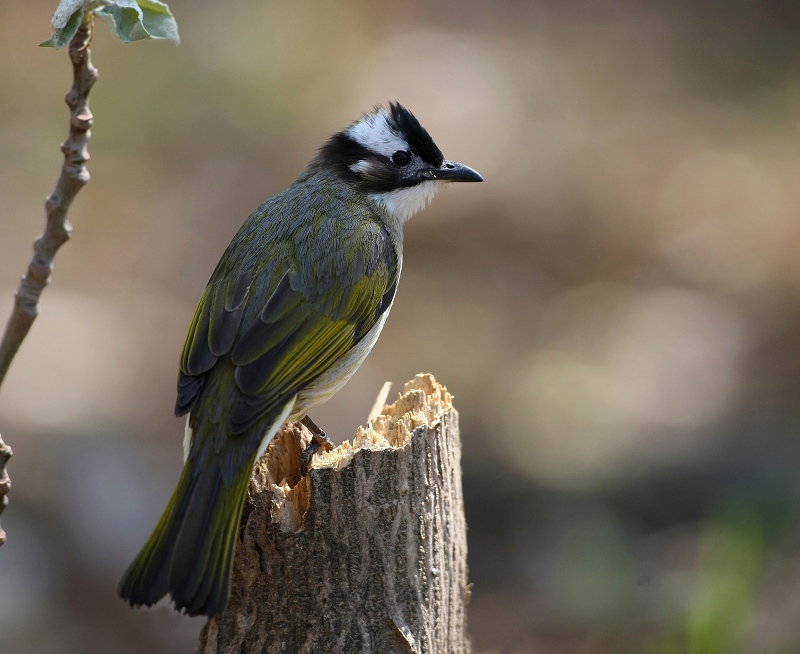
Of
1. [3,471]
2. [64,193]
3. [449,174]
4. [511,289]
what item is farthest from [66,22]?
[511,289]

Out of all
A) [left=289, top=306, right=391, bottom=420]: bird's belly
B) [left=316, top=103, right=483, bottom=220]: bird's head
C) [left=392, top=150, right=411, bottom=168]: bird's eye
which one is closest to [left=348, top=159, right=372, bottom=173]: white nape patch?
[left=316, top=103, right=483, bottom=220]: bird's head

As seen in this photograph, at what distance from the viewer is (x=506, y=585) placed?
6.11 m

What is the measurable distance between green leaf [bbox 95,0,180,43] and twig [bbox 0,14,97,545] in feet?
0.14

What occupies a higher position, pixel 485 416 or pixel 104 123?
pixel 104 123

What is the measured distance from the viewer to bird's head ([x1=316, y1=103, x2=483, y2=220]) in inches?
171

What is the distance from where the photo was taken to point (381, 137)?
439 cm

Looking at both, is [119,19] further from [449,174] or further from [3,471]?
[449,174]

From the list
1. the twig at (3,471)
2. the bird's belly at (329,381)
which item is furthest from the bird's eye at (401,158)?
the twig at (3,471)

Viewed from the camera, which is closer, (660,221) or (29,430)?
(29,430)

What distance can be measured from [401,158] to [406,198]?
18 centimetres

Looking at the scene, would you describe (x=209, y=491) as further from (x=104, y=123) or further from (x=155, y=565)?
(x=104, y=123)

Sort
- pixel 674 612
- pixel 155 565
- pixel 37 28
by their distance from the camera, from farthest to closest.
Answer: pixel 37 28 → pixel 674 612 → pixel 155 565

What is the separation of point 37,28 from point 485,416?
648 centimetres

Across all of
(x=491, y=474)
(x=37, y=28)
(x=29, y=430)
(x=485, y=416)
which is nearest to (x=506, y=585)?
(x=491, y=474)
